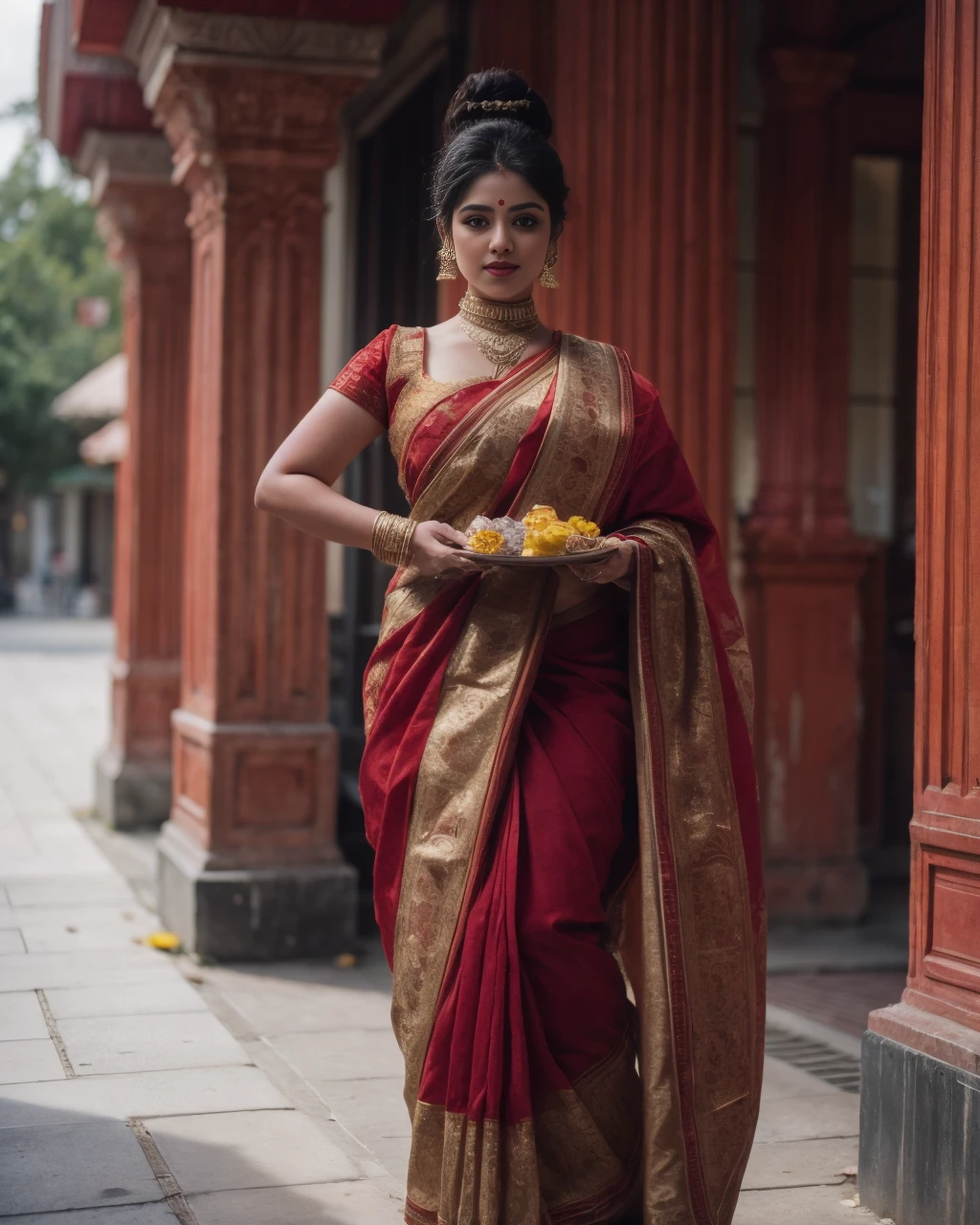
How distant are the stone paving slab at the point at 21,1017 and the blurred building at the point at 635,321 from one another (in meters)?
0.86

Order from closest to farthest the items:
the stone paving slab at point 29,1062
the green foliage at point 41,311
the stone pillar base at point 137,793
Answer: the stone paving slab at point 29,1062, the stone pillar base at point 137,793, the green foliage at point 41,311

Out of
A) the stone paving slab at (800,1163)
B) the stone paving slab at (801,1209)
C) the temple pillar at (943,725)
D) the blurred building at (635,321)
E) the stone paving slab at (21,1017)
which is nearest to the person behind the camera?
the temple pillar at (943,725)

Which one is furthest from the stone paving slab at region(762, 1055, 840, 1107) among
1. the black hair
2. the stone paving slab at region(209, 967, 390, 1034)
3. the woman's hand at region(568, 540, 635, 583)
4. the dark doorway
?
the dark doorway

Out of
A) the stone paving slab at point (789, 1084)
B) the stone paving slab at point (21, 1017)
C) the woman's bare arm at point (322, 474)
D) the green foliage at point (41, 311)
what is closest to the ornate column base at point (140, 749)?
the stone paving slab at point (21, 1017)

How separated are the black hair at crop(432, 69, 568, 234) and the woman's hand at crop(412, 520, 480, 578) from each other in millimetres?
646

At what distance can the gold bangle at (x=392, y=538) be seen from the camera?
296 cm

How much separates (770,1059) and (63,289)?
127 ft

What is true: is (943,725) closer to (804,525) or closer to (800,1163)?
(800,1163)

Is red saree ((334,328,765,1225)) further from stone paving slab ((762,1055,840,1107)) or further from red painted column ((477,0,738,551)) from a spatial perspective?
red painted column ((477,0,738,551))

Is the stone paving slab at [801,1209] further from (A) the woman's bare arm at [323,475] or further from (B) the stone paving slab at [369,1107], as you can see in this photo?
(A) the woman's bare arm at [323,475]

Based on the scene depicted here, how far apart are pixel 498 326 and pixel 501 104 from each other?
42 cm

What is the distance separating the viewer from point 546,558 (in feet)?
9.25

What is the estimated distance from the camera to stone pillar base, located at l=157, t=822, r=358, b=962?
5738 millimetres

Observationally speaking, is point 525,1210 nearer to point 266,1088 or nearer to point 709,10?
point 266,1088
